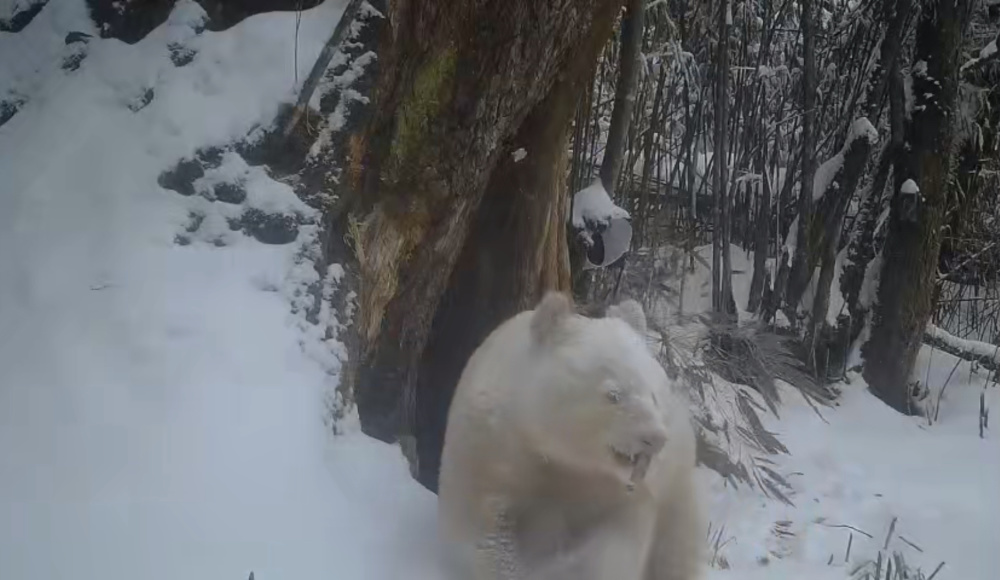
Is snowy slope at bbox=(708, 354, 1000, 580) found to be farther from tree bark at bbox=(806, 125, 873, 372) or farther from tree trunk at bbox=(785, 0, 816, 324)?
tree trunk at bbox=(785, 0, 816, 324)

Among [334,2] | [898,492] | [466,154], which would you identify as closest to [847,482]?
[898,492]

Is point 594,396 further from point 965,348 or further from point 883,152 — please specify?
point 965,348

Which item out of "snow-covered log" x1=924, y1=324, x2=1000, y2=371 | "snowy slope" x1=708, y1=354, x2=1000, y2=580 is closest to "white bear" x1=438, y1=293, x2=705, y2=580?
"snowy slope" x1=708, y1=354, x2=1000, y2=580

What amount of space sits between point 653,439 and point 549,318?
16.7 inches

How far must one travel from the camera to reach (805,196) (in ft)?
21.5

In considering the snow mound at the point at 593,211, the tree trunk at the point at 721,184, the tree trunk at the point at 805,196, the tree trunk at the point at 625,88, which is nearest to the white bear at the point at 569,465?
the snow mound at the point at 593,211

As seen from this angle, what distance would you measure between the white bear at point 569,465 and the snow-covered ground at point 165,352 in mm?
273

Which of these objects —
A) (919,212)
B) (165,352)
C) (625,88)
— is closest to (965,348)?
(919,212)

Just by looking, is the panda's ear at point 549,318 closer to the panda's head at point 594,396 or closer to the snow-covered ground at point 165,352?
the panda's head at point 594,396

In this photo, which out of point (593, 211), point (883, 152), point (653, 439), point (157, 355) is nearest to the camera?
point (653, 439)

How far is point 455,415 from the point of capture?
2.59 meters

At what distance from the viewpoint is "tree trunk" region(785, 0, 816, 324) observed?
652 centimetres

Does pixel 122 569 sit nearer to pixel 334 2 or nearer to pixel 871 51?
pixel 334 2

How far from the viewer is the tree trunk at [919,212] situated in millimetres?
6035
